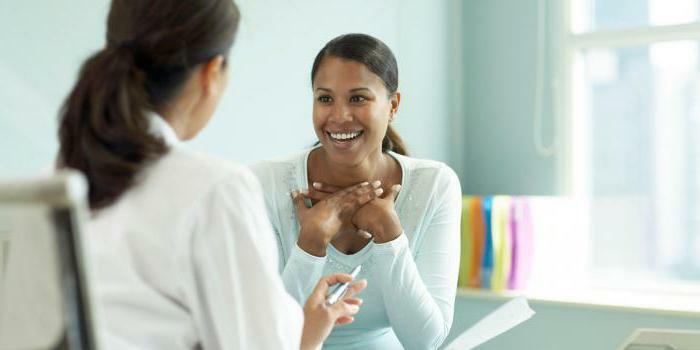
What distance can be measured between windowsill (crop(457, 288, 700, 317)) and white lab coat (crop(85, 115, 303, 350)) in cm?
230

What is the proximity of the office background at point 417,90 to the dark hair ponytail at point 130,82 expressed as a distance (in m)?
0.89

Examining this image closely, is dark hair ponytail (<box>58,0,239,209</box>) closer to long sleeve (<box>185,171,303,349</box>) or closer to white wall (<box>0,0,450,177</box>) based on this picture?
long sleeve (<box>185,171,303,349</box>)

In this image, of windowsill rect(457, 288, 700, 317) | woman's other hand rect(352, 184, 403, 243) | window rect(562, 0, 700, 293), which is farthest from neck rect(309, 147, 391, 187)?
window rect(562, 0, 700, 293)

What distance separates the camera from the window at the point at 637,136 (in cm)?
324

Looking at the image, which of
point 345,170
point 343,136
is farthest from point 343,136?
point 345,170

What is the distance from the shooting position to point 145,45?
938 millimetres

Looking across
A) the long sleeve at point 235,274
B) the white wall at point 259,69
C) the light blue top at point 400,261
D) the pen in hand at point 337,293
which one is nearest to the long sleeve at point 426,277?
the light blue top at point 400,261

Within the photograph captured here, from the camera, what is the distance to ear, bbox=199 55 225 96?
982 mm

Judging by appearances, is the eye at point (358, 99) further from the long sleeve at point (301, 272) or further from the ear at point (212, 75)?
the ear at point (212, 75)

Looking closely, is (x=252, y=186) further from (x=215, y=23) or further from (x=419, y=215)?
(x=419, y=215)

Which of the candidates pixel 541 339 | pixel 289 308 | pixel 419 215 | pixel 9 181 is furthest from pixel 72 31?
pixel 541 339

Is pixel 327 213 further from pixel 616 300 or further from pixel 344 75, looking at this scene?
pixel 616 300

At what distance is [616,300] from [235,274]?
2460 mm

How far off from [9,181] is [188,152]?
1.16 ft
